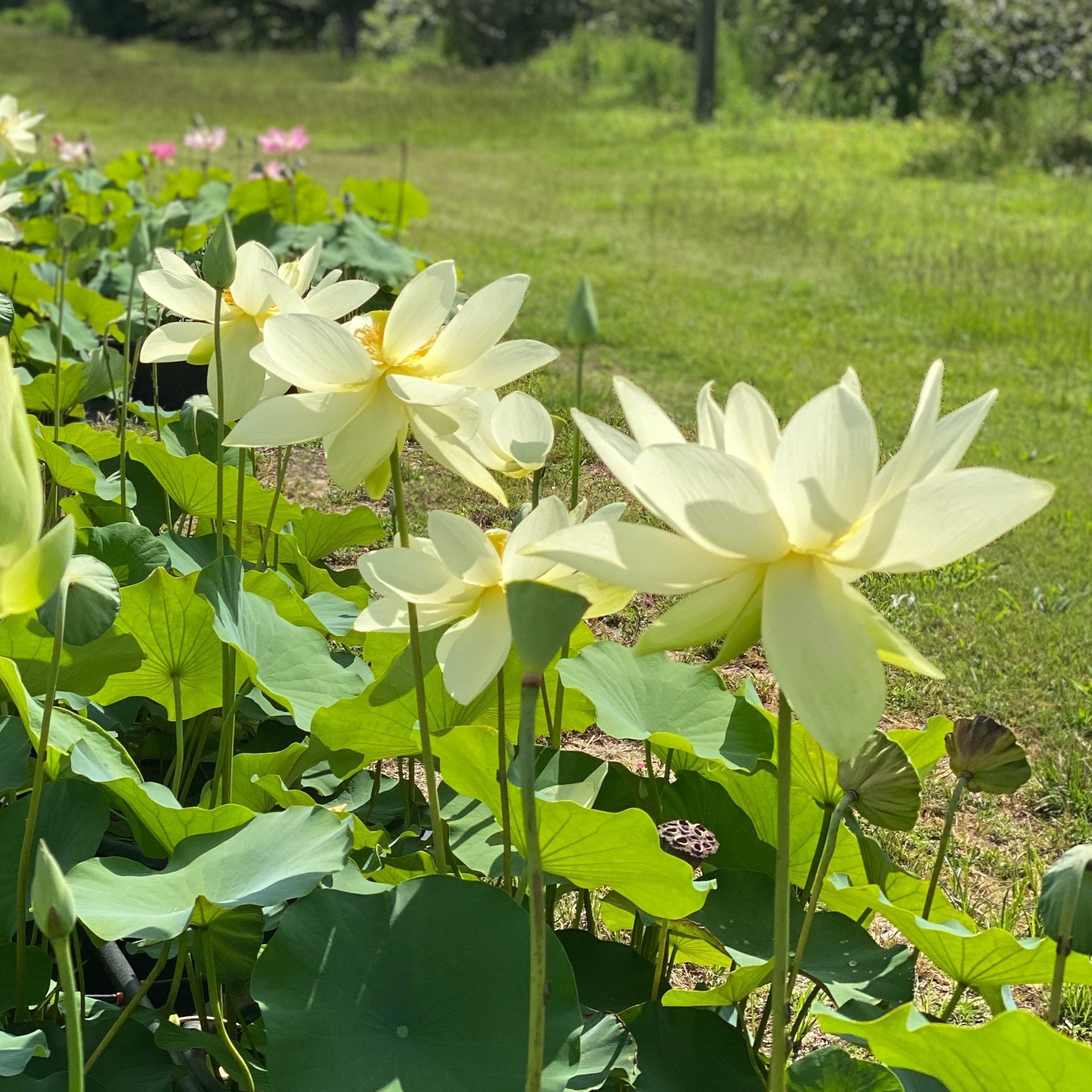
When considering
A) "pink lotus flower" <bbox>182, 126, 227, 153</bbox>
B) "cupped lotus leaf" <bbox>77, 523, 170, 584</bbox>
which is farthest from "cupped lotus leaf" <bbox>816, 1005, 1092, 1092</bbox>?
"pink lotus flower" <bbox>182, 126, 227, 153</bbox>

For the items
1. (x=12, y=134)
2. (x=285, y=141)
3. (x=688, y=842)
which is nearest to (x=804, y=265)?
(x=285, y=141)

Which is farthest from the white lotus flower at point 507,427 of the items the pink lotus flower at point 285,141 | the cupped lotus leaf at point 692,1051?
the pink lotus flower at point 285,141

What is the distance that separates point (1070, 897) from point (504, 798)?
29cm

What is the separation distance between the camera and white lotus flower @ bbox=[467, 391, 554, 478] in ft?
2.67

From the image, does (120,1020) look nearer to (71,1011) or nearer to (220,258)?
(71,1011)

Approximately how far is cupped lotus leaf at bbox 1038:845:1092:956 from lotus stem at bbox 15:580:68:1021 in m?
0.50

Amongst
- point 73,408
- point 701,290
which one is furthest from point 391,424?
point 701,290

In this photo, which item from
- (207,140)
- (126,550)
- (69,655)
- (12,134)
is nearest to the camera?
(69,655)

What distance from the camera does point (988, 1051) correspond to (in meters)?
0.56

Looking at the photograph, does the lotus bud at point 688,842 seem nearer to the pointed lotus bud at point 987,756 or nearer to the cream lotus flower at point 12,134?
the pointed lotus bud at point 987,756

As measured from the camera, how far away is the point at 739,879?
2.76 feet

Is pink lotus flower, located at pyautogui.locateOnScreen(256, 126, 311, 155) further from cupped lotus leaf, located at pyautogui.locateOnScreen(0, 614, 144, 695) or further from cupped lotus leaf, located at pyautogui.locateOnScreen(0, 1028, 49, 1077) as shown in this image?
cupped lotus leaf, located at pyautogui.locateOnScreen(0, 1028, 49, 1077)

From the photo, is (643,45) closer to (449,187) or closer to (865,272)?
(449,187)

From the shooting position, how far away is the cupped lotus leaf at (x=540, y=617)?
50 cm
